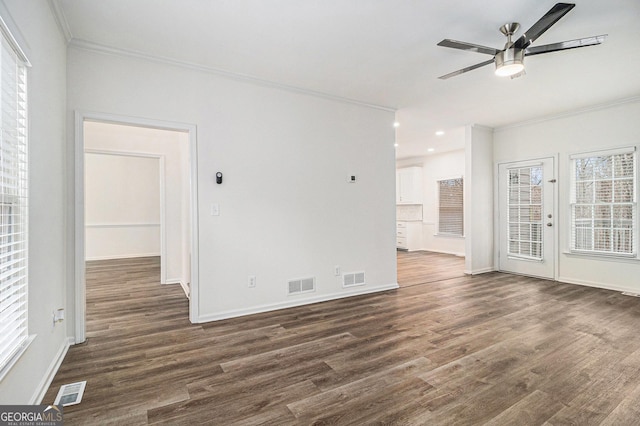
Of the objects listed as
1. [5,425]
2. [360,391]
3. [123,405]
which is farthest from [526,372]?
[5,425]

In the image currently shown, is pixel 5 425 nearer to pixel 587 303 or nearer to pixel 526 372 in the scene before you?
pixel 526 372

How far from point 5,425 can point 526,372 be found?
3.12 m

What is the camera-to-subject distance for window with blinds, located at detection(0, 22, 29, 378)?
152cm

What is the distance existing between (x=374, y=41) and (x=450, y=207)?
6.45 metres

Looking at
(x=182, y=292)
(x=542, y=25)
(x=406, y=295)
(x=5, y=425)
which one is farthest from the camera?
(x=182, y=292)

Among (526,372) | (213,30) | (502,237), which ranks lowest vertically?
(526,372)

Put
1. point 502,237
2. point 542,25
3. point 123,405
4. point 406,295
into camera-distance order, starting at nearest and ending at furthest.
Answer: point 123,405
point 542,25
point 406,295
point 502,237

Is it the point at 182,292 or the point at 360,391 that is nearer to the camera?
the point at 360,391

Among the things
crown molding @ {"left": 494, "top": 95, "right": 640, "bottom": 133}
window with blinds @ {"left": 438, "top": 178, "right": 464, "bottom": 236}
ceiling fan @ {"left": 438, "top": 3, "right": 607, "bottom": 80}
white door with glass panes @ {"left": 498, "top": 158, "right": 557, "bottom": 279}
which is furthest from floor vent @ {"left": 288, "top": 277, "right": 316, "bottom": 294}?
window with blinds @ {"left": 438, "top": 178, "right": 464, "bottom": 236}

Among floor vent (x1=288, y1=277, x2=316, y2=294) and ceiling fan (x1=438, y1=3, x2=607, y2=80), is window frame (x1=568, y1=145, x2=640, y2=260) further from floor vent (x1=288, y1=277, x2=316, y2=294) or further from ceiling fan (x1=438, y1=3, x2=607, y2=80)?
floor vent (x1=288, y1=277, x2=316, y2=294)

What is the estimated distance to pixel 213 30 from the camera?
270 cm

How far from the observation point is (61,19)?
8.11 ft

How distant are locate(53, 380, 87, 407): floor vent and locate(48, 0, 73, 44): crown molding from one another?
106 inches

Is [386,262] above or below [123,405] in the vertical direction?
above
